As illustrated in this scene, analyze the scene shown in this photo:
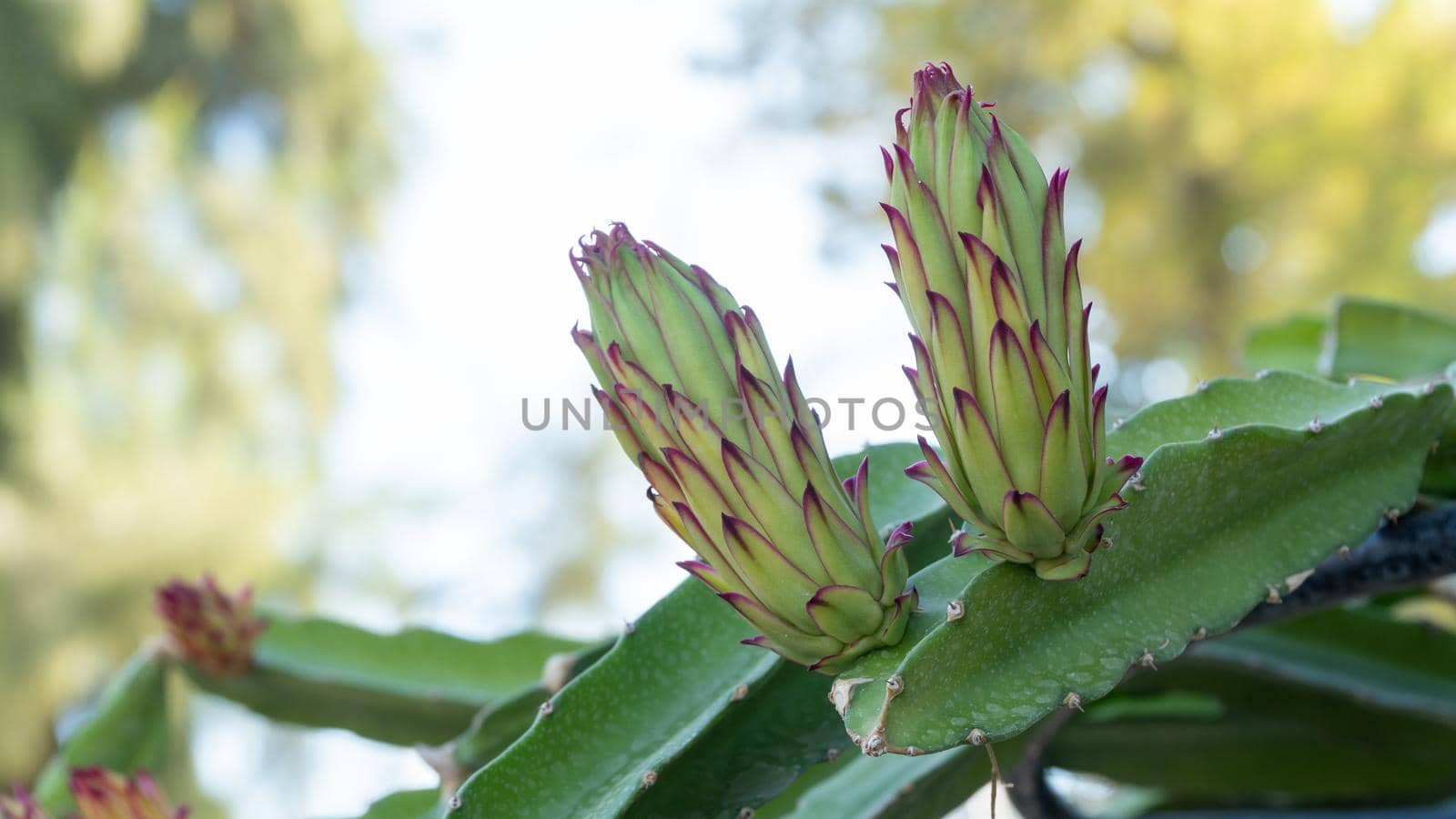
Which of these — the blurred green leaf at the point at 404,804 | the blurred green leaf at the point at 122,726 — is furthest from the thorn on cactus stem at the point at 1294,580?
the blurred green leaf at the point at 122,726

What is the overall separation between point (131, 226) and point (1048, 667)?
5612 millimetres

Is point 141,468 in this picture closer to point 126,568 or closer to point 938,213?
point 126,568

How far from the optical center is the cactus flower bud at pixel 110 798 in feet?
2.02

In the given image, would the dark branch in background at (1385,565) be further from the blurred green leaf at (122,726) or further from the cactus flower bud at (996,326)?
the blurred green leaf at (122,726)

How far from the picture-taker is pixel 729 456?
1.41 ft

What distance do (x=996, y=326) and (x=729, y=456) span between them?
11 cm

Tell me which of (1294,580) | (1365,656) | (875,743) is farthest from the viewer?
(1365,656)

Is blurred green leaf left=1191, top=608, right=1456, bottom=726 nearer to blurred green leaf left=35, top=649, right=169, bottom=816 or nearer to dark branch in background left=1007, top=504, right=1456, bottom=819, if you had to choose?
dark branch in background left=1007, top=504, right=1456, bottom=819

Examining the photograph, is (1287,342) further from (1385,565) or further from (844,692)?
(844,692)

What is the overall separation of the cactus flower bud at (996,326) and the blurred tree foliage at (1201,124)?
419 centimetres

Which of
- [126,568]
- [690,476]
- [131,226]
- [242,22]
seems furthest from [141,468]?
[690,476]

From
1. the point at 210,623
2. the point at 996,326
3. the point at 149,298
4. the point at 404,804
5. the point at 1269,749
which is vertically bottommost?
the point at 1269,749

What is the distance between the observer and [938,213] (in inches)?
16.6

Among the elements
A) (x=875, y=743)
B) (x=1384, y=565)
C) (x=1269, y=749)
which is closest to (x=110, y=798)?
(x=875, y=743)
